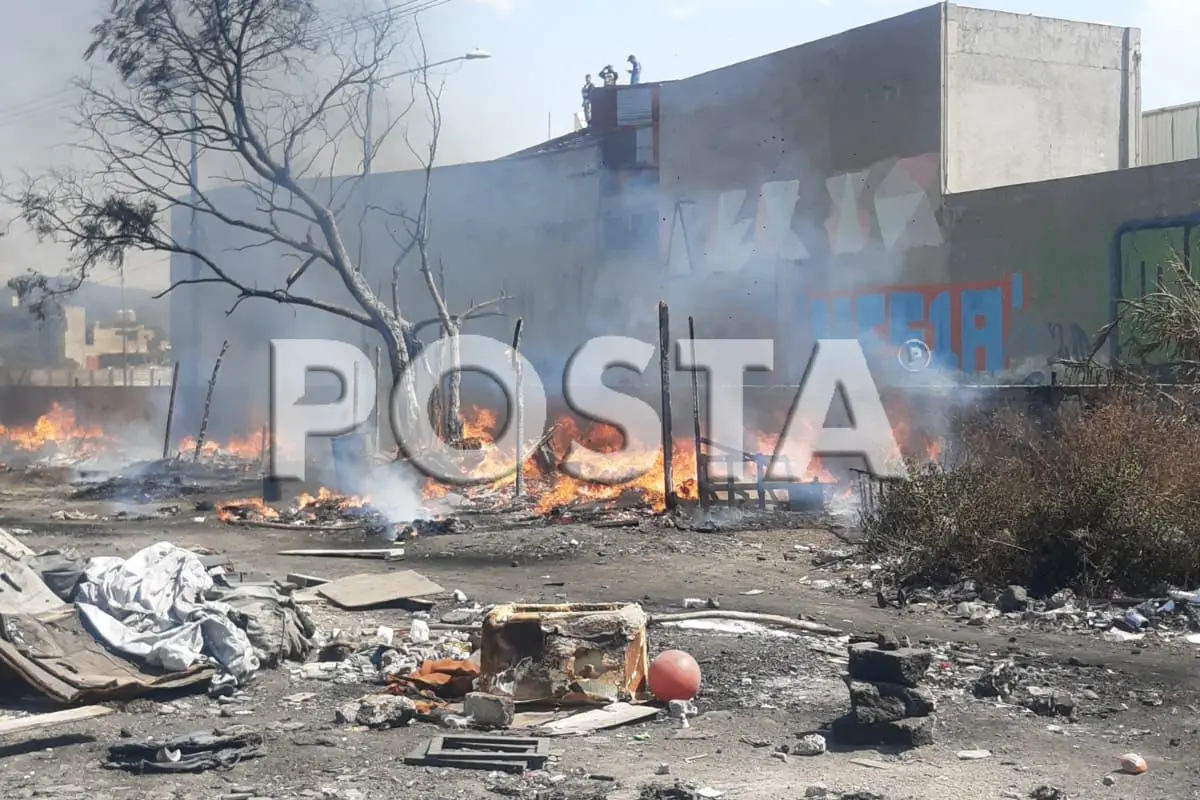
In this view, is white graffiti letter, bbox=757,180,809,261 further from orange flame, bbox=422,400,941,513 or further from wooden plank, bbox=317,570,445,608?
wooden plank, bbox=317,570,445,608

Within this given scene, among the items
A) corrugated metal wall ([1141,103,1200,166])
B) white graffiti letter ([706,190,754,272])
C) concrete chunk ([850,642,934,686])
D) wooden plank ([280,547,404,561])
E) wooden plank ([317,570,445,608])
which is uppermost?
corrugated metal wall ([1141,103,1200,166])

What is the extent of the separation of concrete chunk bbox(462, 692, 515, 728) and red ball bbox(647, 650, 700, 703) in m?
Answer: 0.77

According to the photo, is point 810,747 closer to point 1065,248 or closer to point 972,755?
point 972,755

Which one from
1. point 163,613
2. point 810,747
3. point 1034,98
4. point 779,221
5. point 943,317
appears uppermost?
point 1034,98

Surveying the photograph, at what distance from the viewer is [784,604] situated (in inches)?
349

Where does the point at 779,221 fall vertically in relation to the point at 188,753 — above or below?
above

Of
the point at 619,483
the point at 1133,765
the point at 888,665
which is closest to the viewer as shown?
the point at 1133,765

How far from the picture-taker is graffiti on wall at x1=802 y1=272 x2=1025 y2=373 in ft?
54.1

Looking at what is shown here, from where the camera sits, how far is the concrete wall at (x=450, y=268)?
26641 mm

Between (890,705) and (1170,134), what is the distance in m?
17.3

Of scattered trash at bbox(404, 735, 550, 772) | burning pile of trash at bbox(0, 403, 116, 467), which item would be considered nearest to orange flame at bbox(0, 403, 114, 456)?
burning pile of trash at bbox(0, 403, 116, 467)

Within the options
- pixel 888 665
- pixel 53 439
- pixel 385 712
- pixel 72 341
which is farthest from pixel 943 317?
pixel 72 341

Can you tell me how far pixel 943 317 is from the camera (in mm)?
17484

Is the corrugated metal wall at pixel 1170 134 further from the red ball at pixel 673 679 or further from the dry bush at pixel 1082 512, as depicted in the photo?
the red ball at pixel 673 679
